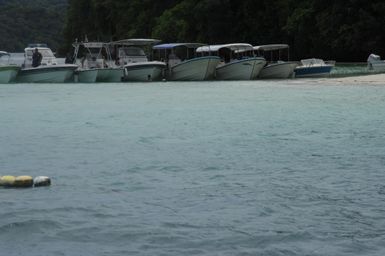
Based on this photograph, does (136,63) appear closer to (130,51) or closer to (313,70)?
(130,51)

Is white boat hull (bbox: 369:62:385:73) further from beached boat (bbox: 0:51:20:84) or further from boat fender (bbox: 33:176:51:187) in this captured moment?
boat fender (bbox: 33:176:51:187)

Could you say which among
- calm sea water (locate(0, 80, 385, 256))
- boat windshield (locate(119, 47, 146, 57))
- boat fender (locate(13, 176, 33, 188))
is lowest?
calm sea water (locate(0, 80, 385, 256))

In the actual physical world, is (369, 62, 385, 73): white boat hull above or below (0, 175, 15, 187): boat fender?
above

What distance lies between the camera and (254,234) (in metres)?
6.91

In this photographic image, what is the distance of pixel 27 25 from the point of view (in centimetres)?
11944

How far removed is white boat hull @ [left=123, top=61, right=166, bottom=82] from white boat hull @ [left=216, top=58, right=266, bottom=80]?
3594 mm

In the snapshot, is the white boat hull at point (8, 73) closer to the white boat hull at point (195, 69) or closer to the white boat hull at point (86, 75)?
the white boat hull at point (86, 75)

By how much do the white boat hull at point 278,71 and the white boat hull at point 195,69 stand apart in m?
3.39

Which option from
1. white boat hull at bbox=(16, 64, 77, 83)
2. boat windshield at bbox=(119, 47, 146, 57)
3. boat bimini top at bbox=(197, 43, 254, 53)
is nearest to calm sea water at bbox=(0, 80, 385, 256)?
white boat hull at bbox=(16, 64, 77, 83)

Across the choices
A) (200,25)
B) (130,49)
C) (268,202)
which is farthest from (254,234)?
(200,25)

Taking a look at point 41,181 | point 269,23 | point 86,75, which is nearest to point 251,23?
point 269,23

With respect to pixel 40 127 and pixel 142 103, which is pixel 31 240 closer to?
pixel 40 127

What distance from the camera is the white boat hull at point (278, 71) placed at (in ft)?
133

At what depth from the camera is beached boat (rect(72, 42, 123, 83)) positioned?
39094mm
